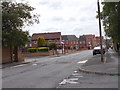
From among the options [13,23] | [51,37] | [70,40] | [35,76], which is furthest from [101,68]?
[70,40]

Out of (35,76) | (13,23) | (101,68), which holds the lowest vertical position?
(35,76)

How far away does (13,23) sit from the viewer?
28297 millimetres

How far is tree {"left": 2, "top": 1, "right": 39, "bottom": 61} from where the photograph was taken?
27388 mm

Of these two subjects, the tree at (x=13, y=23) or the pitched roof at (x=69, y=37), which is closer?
the tree at (x=13, y=23)

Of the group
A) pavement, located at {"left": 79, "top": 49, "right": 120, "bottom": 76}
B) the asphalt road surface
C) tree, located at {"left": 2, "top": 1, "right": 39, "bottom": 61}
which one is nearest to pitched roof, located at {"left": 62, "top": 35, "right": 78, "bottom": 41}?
tree, located at {"left": 2, "top": 1, "right": 39, "bottom": 61}

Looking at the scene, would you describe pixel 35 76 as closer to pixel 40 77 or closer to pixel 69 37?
pixel 40 77

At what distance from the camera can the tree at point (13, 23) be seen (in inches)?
1078

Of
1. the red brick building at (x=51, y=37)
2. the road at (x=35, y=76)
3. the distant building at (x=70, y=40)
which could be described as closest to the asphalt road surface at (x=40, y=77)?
the road at (x=35, y=76)

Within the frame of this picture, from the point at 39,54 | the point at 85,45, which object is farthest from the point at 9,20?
the point at 85,45

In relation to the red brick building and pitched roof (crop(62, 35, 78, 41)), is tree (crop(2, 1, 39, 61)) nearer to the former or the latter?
the red brick building

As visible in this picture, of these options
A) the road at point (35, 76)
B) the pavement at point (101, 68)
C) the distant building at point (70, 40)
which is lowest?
the road at point (35, 76)

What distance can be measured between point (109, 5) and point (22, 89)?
13.5m

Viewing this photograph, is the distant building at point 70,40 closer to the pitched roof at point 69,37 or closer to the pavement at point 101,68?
the pitched roof at point 69,37

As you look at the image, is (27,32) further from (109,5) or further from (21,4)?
(109,5)
